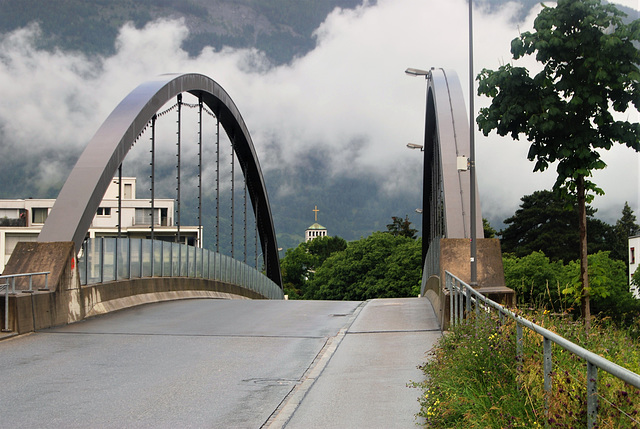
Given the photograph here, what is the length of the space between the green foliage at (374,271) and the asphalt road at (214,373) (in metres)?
62.7

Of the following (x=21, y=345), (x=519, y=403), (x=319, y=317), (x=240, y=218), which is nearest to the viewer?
(x=519, y=403)

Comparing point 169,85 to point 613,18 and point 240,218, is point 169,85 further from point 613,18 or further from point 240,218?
point 240,218

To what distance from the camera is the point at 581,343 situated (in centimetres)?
571

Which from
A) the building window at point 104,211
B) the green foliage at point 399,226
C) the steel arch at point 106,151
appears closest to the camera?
the steel arch at point 106,151

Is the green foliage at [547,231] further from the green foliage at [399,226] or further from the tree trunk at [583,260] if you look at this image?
the tree trunk at [583,260]

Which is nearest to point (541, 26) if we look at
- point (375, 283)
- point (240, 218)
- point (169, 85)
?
point (169, 85)

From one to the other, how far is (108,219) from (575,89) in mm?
79746

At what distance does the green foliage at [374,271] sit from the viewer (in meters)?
78.0

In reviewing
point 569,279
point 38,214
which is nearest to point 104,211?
point 38,214

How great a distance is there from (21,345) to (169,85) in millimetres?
12566

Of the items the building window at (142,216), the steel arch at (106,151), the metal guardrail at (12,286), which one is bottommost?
the metal guardrail at (12,286)

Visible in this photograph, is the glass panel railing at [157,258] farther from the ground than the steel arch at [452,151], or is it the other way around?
the steel arch at [452,151]

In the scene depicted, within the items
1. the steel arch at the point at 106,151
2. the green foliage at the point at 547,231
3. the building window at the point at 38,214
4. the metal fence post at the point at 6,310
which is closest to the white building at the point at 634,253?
the green foliage at the point at 547,231

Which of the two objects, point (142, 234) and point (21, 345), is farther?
point (142, 234)
